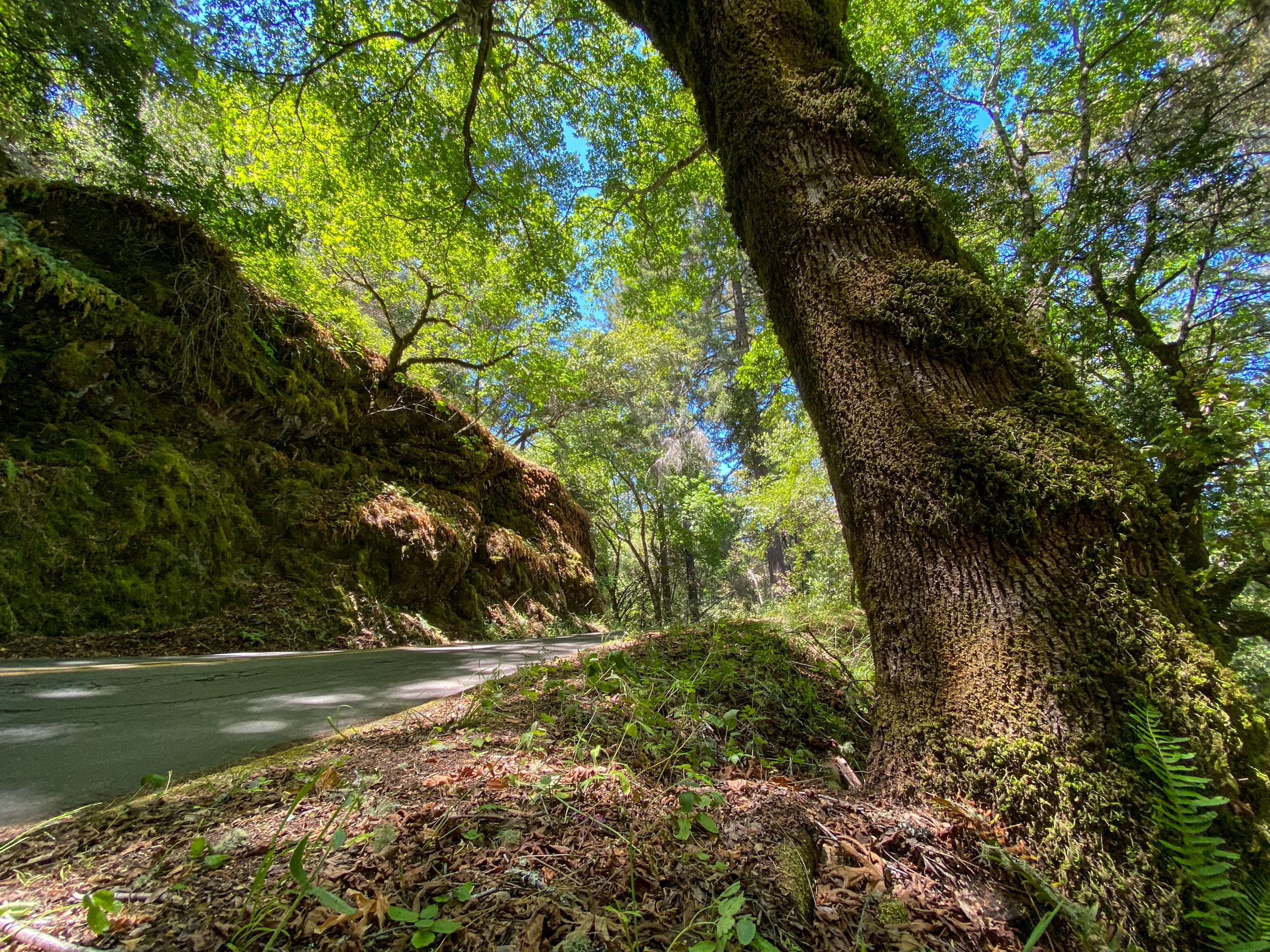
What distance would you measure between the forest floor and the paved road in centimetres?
→ 25

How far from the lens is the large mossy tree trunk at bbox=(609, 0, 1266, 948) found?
45.1 inches

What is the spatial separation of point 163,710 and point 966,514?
3.16 m

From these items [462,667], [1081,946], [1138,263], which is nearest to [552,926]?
[1081,946]

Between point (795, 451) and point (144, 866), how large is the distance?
1058cm

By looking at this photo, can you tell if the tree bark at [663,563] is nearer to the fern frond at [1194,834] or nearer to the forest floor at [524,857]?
the forest floor at [524,857]

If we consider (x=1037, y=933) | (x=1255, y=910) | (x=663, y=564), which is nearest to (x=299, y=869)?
(x=1037, y=933)

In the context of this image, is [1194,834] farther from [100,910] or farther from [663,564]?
[663,564]

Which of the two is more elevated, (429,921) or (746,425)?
(746,425)

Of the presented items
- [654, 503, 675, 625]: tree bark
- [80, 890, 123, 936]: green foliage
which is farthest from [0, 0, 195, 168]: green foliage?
[654, 503, 675, 625]: tree bark

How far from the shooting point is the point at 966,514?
139 centimetres

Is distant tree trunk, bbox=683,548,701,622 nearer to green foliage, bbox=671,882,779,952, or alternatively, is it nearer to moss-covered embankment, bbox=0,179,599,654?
moss-covered embankment, bbox=0,179,599,654

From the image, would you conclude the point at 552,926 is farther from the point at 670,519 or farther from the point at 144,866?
the point at 670,519

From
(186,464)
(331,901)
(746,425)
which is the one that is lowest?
(331,901)

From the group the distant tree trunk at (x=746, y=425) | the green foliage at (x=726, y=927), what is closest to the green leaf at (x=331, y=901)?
the green foliage at (x=726, y=927)
